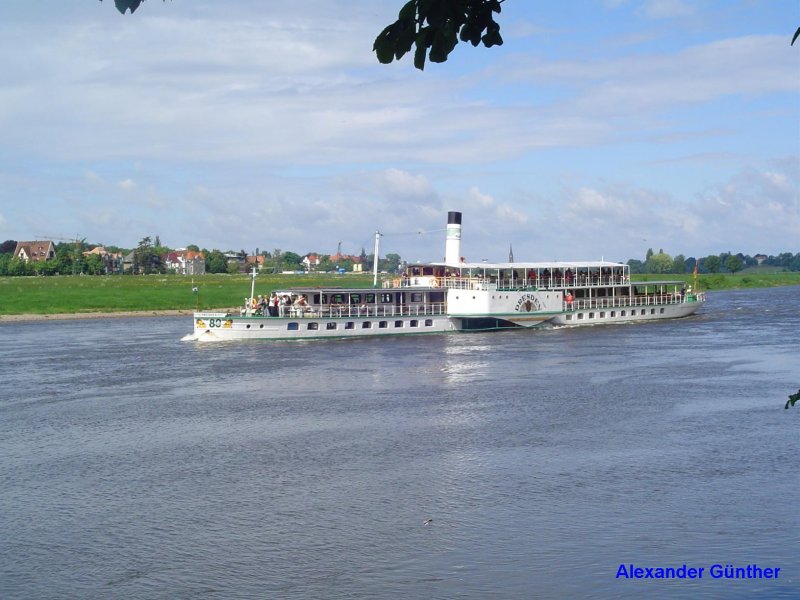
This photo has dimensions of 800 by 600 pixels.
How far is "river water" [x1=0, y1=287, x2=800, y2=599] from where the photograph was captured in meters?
18.7

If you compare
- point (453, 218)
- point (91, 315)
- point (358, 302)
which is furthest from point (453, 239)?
point (91, 315)

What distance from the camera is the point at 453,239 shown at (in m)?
76.2

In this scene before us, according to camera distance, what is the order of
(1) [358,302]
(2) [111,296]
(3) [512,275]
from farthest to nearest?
(2) [111,296] < (3) [512,275] < (1) [358,302]

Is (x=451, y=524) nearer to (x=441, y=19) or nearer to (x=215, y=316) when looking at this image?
(x=441, y=19)

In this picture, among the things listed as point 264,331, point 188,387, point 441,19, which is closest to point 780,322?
point 264,331

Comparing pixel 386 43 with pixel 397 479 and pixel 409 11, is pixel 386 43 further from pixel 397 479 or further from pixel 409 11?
pixel 397 479

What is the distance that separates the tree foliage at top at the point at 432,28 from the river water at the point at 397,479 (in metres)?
12.6

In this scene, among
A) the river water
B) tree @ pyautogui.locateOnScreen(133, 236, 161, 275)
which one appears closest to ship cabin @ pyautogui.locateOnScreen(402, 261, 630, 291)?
the river water

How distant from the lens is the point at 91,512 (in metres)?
23.0

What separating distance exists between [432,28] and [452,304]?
62.1 meters

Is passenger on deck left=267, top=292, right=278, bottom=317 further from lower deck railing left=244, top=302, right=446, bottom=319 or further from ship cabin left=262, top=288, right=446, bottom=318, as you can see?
lower deck railing left=244, top=302, right=446, bottom=319

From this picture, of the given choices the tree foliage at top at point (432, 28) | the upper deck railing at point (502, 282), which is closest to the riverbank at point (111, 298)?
the upper deck railing at point (502, 282)

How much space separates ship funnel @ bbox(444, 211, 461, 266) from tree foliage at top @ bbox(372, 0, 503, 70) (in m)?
67.6

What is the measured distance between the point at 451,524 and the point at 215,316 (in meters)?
43.0
